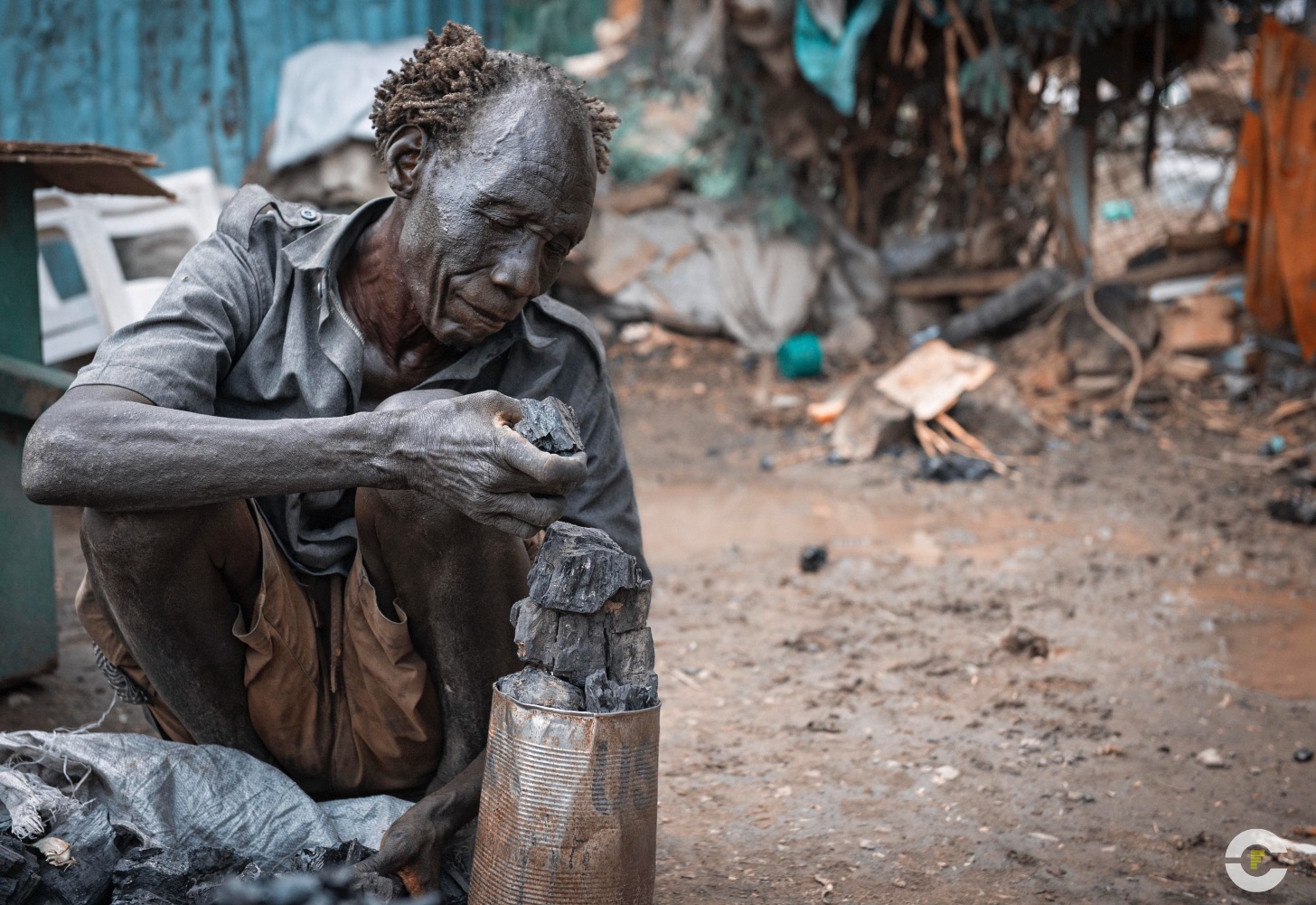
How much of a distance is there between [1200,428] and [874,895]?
5.36 meters

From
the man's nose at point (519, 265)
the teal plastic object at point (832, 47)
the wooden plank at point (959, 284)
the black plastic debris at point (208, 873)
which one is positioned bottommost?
the wooden plank at point (959, 284)

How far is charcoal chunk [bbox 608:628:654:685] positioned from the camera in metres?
1.87

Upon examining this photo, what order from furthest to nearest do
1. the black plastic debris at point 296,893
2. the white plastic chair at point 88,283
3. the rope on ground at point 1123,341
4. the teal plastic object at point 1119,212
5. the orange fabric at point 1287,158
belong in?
the teal plastic object at point 1119,212, the rope on ground at point 1123,341, the orange fabric at point 1287,158, the white plastic chair at point 88,283, the black plastic debris at point 296,893

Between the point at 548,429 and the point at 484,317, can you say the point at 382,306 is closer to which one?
the point at 484,317

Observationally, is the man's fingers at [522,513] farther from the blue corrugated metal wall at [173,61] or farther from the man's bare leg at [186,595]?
the blue corrugated metal wall at [173,61]

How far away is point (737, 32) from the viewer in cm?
732

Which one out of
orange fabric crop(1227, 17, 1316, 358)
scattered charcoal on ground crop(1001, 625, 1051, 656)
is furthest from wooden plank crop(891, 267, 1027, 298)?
scattered charcoal on ground crop(1001, 625, 1051, 656)

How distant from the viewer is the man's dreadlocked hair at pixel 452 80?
2.01 metres

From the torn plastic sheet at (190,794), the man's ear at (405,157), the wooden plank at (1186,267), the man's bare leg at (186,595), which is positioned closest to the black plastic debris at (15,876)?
the torn plastic sheet at (190,794)

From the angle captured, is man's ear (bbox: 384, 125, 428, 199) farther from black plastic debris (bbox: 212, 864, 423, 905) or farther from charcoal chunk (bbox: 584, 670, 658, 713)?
black plastic debris (bbox: 212, 864, 423, 905)

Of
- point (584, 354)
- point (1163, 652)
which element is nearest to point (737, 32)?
point (1163, 652)
